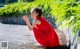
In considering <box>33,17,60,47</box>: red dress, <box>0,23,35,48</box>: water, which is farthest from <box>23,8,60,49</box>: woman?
<box>0,23,35,48</box>: water

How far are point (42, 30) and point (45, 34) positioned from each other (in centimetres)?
10

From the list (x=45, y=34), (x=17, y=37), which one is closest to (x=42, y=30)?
(x=45, y=34)

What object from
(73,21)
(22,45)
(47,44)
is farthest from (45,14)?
(73,21)

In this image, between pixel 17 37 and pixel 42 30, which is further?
pixel 17 37

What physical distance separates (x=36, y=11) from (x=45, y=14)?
28.8 feet

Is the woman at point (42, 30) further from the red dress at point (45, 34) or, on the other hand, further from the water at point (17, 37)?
the water at point (17, 37)

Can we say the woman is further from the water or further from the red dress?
the water

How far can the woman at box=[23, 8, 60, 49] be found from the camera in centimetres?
516

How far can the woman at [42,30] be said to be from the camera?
16.9ft

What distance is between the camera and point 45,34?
5363 millimetres

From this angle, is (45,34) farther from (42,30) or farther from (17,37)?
(17,37)

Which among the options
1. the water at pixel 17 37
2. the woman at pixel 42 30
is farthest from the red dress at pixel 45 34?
the water at pixel 17 37

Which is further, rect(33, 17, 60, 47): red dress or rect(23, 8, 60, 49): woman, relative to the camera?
rect(33, 17, 60, 47): red dress

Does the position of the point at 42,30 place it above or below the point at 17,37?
above
